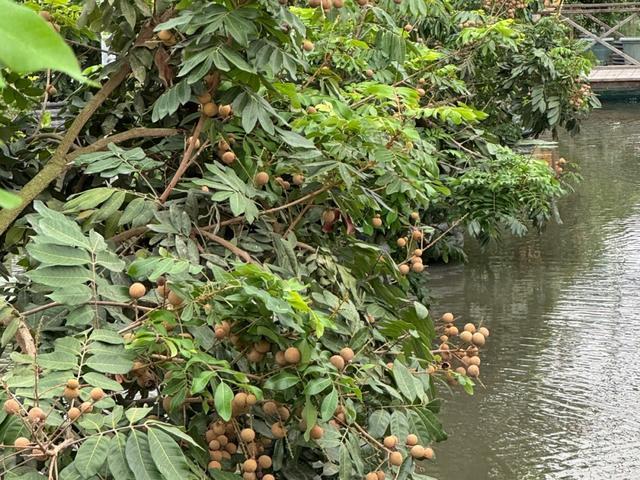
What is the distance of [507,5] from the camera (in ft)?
24.1

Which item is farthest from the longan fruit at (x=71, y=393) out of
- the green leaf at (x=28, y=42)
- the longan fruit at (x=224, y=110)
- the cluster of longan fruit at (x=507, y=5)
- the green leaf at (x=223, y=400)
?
the cluster of longan fruit at (x=507, y=5)

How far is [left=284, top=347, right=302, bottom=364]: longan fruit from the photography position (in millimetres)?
1857

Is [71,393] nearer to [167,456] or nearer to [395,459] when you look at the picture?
[167,456]

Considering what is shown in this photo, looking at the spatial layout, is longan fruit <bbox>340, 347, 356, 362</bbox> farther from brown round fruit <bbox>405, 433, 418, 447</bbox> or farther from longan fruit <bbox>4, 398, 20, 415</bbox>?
longan fruit <bbox>4, 398, 20, 415</bbox>

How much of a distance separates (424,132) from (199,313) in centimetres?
452

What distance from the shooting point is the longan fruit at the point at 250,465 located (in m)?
1.92

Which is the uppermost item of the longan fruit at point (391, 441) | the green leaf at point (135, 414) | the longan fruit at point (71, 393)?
the longan fruit at point (71, 393)

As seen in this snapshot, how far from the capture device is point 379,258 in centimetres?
261

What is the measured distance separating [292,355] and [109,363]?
0.33 meters

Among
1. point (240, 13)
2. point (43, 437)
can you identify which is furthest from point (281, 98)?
point (43, 437)

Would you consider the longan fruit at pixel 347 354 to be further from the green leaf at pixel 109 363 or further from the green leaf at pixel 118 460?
the green leaf at pixel 118 460

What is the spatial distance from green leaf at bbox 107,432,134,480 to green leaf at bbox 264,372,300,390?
0.37 metres

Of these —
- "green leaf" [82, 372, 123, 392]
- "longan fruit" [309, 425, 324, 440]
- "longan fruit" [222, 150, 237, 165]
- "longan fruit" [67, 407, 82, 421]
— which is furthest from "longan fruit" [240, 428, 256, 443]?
"longan fruit" [222, 150, 237, 165]

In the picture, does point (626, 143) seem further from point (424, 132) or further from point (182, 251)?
point (182, 251)
